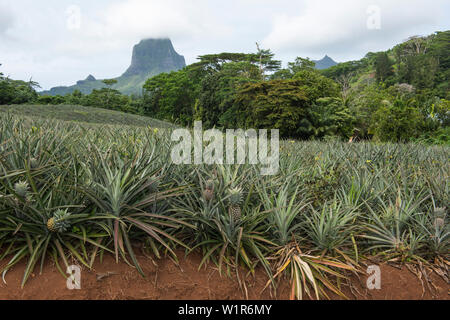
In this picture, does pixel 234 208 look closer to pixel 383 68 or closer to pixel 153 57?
pixel 383 68

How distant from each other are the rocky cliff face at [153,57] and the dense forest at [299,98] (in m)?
112

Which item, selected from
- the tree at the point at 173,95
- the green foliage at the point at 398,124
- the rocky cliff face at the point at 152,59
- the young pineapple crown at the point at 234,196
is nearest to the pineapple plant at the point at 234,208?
the young pineapple crown at the point at 234,196

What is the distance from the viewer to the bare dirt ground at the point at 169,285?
130 centimetres

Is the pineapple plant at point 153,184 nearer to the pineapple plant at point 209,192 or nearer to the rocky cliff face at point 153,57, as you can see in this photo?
the pineapple plant at point 209,192

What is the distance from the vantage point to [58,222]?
138 centimetres

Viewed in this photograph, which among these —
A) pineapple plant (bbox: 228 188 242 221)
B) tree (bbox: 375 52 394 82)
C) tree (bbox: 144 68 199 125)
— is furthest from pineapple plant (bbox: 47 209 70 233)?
tree (bbox: 375 52 394 82)

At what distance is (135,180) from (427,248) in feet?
6.69

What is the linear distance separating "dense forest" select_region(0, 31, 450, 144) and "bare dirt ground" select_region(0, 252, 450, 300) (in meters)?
2.41

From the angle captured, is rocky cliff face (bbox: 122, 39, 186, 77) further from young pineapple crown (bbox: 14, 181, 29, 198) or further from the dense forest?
young pineapple crown (bbox: 14, 181, 29, 198)

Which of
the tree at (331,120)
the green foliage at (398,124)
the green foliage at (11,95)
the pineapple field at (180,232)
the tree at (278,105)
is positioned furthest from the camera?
the green foliage at (11,95)

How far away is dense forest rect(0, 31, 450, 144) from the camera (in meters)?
12.9

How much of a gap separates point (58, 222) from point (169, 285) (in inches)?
26.0

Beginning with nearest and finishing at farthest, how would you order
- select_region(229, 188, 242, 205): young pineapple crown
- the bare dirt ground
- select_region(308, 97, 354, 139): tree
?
1. the bare dirt ground
2. select_region(229, 188, 242, 205): young pineapple crown
3. select_region(308, 97, 354, 139): tree
